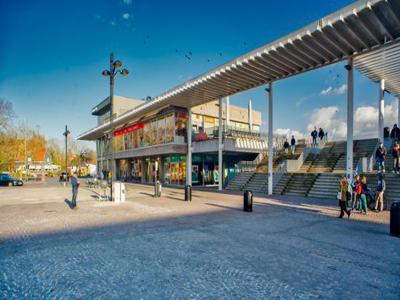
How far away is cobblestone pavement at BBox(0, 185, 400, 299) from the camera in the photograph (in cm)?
406

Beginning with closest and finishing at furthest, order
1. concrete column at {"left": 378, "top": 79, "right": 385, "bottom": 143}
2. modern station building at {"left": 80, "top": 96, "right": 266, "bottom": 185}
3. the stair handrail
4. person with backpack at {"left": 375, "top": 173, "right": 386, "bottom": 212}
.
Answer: person with backpack at {"left": 375, "top": 173, "right": 386, "bottom": 212}, concrete column at {"left": 378, "top": 79, "right": 385, "bottom": 143}, the stair handrail, modern station building at {"left": 80, "top": 96, "right": 266, "bottom": 185}

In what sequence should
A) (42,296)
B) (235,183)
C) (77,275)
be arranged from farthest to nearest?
(235,183) < (77,275) < (42,296)

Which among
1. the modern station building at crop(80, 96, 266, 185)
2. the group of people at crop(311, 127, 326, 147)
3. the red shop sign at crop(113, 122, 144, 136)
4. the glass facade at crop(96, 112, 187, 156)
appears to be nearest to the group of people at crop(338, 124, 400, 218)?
the group of people at crop(311, 127, 326, 147)

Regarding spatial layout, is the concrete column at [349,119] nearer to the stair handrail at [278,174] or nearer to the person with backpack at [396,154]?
the person with backpack at [396,154]

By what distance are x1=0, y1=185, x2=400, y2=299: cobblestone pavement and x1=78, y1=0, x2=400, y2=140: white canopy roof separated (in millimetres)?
8776

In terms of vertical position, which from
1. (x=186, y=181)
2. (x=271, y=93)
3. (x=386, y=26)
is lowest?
(x=186, y=181)

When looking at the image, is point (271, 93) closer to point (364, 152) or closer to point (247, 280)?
point (364, 152)

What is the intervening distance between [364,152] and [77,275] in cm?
2157

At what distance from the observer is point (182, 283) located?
427 cm

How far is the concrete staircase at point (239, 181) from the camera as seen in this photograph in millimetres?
22125

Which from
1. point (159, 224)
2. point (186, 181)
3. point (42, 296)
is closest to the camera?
point (42, 296)

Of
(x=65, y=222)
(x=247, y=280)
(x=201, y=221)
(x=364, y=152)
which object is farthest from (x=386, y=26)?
(x=65, y=222)

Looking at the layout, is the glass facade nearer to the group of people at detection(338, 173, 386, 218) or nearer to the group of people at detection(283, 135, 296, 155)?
the group of people at detection(283, 135, 296, 155)

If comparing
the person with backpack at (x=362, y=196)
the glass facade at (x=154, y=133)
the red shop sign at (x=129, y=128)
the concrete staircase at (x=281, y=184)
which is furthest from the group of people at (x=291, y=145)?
the red shop sign at (x=129, y=128)
